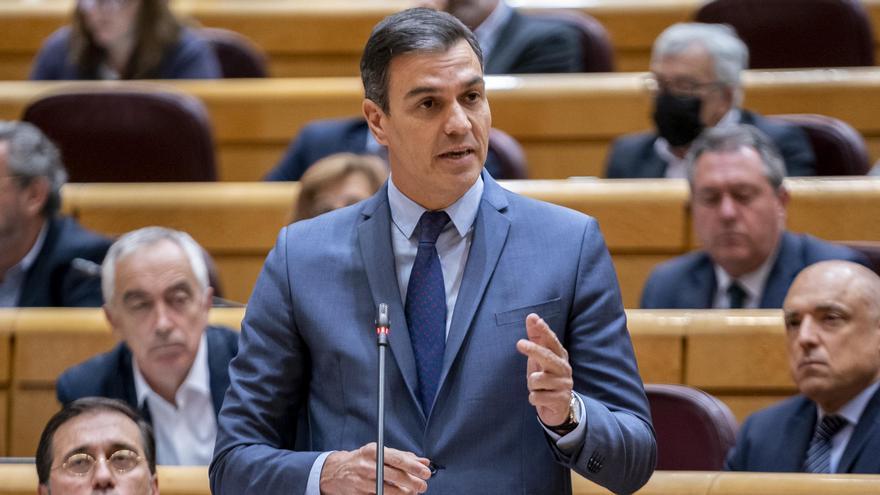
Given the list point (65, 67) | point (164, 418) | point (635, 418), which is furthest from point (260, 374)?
point (65, 67)

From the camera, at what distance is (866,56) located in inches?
104

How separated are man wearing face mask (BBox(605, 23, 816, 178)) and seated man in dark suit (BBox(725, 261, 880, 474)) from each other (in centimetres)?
61

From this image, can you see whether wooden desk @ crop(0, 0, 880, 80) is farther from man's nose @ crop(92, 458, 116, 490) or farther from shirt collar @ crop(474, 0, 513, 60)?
man's nose @ crop(92, 458, 116, 490)

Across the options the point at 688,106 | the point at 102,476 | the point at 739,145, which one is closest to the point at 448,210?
the point at 102,476

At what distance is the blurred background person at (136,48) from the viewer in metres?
2.65

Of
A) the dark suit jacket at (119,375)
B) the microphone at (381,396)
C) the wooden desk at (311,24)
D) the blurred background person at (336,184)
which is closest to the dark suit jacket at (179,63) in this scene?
the wooden desk at (311,24)

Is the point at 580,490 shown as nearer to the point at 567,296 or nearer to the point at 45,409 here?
the point at 567,296

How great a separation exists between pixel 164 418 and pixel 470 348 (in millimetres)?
918

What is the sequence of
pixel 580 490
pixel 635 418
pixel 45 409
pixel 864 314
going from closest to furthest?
pixel 635 418, pixel 580 490, pixel 864 314, pixel 45 409

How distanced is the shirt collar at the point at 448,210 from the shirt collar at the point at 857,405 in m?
0.76

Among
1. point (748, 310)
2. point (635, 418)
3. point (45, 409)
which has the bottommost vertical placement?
point (45, 409)

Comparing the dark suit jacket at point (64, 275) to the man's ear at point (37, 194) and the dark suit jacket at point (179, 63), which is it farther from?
the dark suit jacket at point (179, 63)

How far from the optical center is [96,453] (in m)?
1.37

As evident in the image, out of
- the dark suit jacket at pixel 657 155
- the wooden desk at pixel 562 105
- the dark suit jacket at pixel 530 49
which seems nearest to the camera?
the dark suit jacket at pixel 657 155
